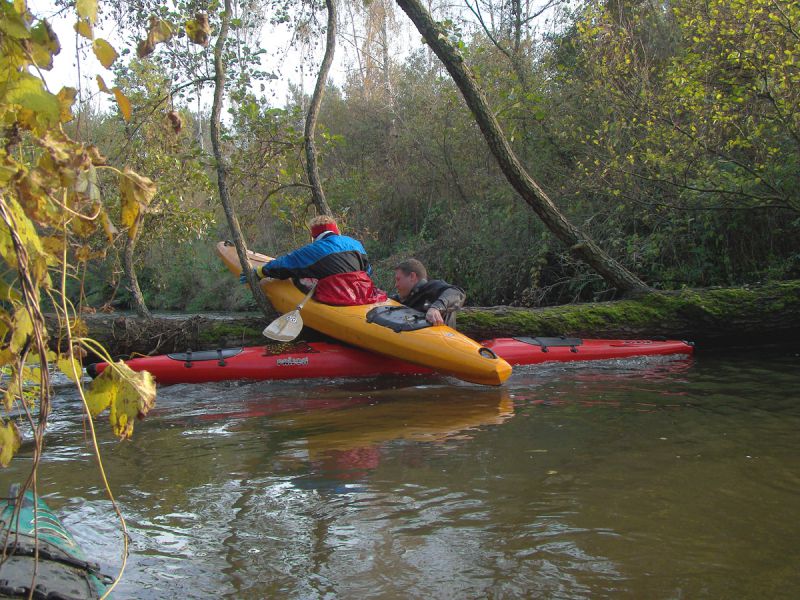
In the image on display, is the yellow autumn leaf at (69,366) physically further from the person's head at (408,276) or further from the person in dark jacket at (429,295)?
the person's head at (408,276)

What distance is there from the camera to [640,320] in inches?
315

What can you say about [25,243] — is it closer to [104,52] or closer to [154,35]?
[104,52]

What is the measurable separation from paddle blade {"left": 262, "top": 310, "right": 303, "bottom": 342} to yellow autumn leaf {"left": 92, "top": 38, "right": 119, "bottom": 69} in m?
5.31

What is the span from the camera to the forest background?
27.0 ft

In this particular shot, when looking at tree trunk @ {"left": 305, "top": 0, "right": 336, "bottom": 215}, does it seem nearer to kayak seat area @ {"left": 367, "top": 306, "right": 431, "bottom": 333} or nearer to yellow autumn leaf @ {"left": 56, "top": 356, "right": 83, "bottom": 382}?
kayak seat area @ {"left": 367, "top": 306, "right": 431, "bottom": 333}

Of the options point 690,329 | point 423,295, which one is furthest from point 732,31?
point 423,295

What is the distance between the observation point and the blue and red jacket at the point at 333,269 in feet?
23.0

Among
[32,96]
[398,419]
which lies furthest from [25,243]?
[398,419]

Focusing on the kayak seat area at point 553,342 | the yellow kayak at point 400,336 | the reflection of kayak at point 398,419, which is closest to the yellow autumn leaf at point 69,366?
the reflection of kayak at point 398,419

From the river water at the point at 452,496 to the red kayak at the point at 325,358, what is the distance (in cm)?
103

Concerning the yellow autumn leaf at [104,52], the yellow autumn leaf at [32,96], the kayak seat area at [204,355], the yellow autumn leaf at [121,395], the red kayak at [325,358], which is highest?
the yellow autumn leaf at [104,52]

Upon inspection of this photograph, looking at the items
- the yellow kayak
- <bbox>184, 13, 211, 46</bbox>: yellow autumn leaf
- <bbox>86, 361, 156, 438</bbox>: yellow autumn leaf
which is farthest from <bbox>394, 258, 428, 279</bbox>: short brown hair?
<bbox>86, 361, 156, 438</bbox>: yellow autumn leaf

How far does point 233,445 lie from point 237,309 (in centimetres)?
1538

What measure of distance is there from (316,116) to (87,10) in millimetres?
7326
